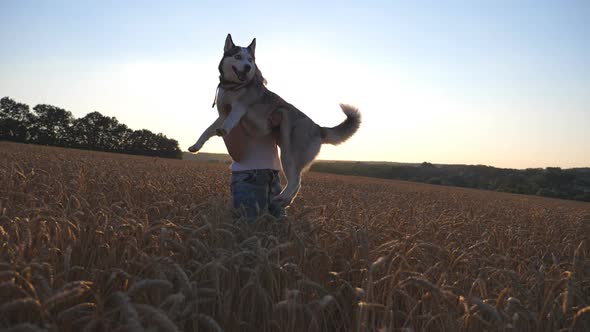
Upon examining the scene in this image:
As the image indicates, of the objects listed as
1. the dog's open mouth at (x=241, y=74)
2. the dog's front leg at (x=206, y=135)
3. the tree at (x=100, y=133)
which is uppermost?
the tree at (x=100, y=133)

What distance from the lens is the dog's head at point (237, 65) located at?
4.04 m

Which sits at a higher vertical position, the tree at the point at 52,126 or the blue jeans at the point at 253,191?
the tree at the point at 52,126

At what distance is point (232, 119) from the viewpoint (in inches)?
157

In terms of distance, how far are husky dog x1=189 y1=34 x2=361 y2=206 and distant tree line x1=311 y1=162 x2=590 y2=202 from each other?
38.0 meters

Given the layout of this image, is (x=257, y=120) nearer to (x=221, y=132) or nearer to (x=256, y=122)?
(x=256, y=122)

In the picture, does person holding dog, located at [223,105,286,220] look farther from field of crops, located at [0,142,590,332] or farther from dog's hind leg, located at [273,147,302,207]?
field of crops, located at [0,142,590,332]

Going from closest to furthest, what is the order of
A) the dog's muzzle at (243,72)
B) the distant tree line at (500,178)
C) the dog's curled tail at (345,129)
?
the dog's muzzle at (243,72) → the dog's curled tail at (345,129) → the distant tree line at (500,178)

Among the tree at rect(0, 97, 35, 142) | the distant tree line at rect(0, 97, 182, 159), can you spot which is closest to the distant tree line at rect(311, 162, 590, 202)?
the distant tree line at rect(0, 97, 182, 159)

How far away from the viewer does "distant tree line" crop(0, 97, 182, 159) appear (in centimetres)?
4712

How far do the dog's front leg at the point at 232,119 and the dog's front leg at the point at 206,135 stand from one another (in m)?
0.19

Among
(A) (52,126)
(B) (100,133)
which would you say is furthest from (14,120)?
(B) (100,133)

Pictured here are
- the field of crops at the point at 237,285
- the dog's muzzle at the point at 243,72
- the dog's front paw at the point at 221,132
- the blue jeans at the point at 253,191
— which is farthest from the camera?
the blue jeans at the point at 253,191

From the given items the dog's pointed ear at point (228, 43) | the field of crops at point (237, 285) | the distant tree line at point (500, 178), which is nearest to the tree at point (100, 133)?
the distant tree line at point (500, 178)

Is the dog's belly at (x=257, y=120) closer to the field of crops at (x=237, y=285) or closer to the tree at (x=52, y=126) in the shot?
the field of crops at (x=237, y=285)
